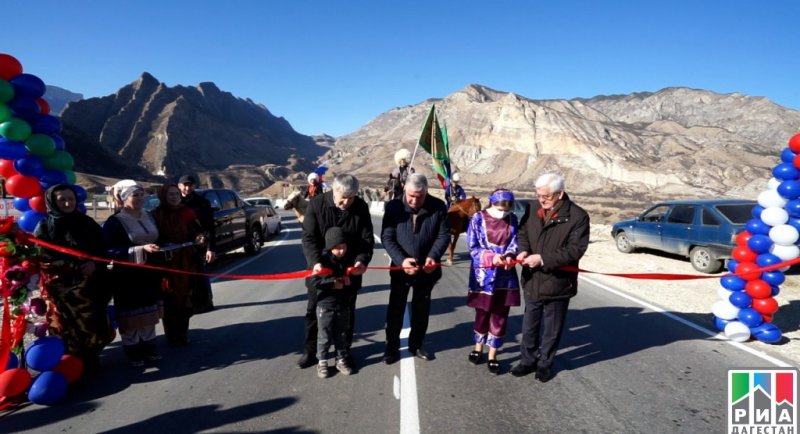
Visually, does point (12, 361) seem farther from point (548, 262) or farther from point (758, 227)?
point (758, 227)

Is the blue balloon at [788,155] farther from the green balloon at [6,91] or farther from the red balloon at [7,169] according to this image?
the red balloon at [7,169]

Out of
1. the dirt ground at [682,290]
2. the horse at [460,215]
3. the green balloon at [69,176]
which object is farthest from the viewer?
the horse at [460,215]

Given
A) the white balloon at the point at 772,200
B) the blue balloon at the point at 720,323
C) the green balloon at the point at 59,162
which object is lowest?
the blue balloon at the point at 720,323

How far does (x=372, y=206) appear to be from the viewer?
37.5 metres

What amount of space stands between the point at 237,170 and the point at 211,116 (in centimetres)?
4076

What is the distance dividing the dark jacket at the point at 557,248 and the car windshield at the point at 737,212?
7.38m

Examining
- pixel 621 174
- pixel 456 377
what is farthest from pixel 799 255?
pixel 621 174

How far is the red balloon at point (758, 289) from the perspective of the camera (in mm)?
4875

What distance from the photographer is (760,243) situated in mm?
4965

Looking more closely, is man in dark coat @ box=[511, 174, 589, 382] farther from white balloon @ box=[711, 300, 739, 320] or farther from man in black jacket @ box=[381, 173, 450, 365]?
white balloon @ box=[711, 300, 739, 320]

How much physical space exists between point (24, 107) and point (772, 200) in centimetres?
818

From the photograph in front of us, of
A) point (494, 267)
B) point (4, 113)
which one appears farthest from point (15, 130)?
point (494, 267)

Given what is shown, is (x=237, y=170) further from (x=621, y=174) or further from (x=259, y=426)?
(x=259, y=426)

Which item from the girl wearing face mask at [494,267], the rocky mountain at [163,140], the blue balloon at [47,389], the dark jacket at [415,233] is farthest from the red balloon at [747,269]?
the rocky mountain at [163,140]
